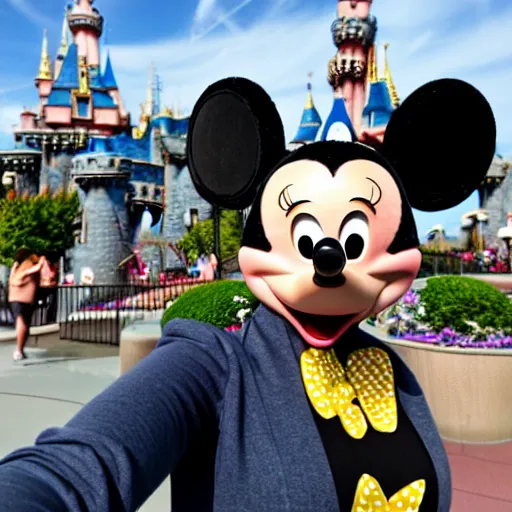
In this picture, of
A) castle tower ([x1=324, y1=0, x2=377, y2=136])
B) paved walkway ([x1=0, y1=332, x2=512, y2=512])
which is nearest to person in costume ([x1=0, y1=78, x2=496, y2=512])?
paved walkway ([x1=0, y1=332, x2=512, y2=512])

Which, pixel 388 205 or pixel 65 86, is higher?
pixel 65 86

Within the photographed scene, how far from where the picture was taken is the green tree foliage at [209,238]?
3056cm

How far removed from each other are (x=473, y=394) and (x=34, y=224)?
15737 millimetres

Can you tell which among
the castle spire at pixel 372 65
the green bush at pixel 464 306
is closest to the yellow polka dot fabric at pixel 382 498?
the green bush at pixel 464 306

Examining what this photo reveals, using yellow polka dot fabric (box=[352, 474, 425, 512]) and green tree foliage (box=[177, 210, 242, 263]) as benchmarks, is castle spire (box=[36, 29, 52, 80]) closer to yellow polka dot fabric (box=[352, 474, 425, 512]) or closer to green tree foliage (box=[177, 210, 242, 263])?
green tree foliage (box=[177, 210, 242, 263])

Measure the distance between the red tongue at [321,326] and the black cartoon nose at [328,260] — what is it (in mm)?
168

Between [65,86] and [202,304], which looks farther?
[65,86]

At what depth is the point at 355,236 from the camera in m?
1.45

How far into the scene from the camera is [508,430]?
425 cm

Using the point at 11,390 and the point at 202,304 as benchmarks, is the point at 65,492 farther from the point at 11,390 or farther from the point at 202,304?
the point at 11,390

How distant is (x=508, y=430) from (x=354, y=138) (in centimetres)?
343

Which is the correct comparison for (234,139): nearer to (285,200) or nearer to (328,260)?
(285,200)

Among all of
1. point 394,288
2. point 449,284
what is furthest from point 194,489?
point 449,284

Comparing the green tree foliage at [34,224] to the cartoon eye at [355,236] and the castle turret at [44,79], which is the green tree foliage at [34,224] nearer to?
the cartoon eye at [355,236]
